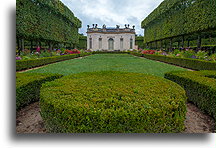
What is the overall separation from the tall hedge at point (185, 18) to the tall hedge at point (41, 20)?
435 inches

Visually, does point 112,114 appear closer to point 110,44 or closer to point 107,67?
point 107,67

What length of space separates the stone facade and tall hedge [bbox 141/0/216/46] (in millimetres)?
19139

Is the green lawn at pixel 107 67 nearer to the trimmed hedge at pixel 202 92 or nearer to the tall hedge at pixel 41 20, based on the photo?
the trimmed hedge at pixel 202 92

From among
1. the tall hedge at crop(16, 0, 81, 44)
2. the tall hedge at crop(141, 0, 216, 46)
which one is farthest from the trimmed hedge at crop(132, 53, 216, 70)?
the tall hedge at crop(16, 0, 81, 44)

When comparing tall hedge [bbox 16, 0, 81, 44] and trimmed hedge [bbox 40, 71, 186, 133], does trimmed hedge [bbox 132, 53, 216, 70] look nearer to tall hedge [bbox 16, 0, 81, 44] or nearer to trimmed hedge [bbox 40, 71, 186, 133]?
trimmed hedge [bbox 40, 71, 186, 133]

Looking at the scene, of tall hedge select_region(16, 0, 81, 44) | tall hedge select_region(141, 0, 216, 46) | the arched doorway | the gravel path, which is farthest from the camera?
the arched doorway

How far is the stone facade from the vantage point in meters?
37.5

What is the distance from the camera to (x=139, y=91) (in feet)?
6.12

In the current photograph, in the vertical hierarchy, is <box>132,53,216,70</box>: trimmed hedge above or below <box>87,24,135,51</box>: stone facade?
below

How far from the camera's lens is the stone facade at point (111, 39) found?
37469 millimetres

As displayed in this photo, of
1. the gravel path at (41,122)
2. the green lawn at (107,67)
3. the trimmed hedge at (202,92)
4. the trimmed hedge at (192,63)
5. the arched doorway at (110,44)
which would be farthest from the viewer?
the arched doorway at (110,44)

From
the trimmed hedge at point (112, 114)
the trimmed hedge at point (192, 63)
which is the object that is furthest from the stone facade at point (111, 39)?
the trimmed hedge at point (112, 114)

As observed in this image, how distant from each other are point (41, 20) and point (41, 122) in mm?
10855

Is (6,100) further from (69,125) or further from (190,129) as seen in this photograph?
(190,129)
